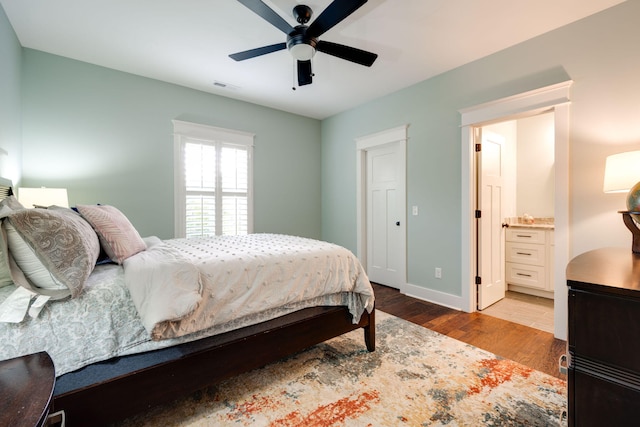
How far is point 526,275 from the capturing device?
3627mm

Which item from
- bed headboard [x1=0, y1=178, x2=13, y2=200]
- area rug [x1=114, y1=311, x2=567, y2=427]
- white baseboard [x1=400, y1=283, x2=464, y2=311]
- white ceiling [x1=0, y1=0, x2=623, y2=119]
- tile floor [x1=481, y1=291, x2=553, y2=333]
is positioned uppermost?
white ceiling [x1=0, y1=0, x2=623, y2=119]

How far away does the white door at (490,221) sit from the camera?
3.11m

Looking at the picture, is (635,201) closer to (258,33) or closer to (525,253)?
(525,253)

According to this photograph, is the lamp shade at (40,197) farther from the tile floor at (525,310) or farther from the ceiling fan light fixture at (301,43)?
the tile floor at (525,310)

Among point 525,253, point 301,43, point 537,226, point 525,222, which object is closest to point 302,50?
point 301,43

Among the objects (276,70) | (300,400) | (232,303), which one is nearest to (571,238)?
(300,400)

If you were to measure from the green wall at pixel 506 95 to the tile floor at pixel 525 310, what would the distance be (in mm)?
548

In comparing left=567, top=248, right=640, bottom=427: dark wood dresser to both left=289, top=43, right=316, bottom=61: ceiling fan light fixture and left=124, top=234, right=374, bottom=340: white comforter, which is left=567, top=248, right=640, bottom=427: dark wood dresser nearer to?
left=124, top=234, right=374, bottom=340: white comforter

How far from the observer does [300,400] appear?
1.66m

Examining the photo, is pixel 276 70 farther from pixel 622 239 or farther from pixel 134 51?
pixel 622 239

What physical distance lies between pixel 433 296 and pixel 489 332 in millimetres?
818

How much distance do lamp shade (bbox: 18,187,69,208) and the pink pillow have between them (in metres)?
0.92

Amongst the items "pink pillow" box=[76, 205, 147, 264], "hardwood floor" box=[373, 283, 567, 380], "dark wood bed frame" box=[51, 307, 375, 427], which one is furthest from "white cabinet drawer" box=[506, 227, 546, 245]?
"pink pillow" box=[76, 205, 147, 264]

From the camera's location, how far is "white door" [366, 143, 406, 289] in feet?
12.5
